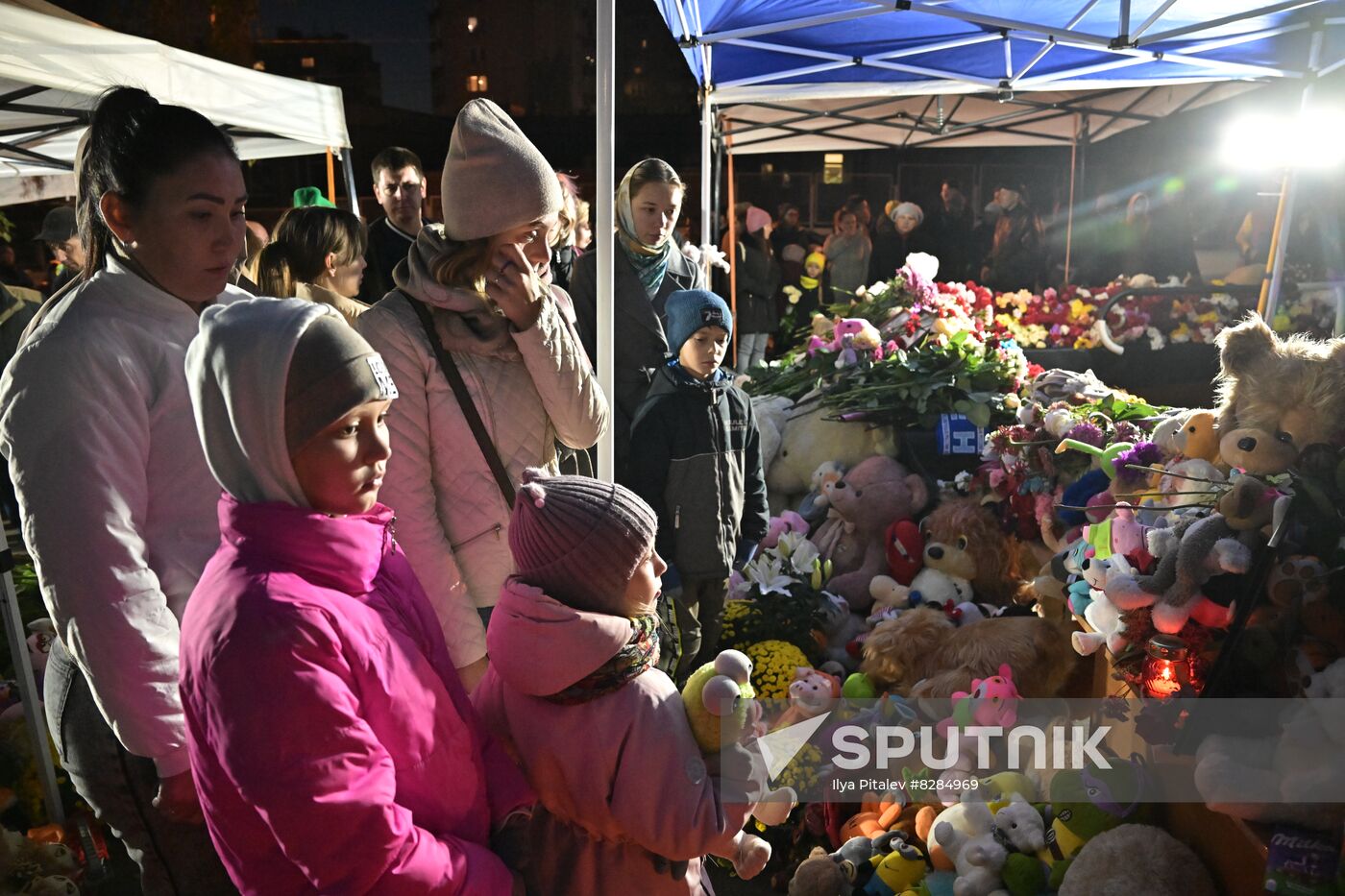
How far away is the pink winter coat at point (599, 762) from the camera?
46.7 inches

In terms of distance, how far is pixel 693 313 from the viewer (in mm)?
2934

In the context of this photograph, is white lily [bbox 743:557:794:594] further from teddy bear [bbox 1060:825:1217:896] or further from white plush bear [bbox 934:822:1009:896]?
teddy bear [bbox 1060:825:1217:896]

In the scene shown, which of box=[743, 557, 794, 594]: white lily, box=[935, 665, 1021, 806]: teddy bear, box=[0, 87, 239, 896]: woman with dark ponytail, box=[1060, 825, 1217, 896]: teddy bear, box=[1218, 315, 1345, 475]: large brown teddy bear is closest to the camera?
box=[0, 87, 239, 896]: woman with dark ponytail

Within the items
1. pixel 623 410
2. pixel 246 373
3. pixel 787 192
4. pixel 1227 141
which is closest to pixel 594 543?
pixel 246 373

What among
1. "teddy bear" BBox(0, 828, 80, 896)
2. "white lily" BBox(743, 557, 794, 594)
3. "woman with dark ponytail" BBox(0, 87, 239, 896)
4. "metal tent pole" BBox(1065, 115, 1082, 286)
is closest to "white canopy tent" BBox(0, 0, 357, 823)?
"teddy bear" BBox(0, 828, 80, 896)

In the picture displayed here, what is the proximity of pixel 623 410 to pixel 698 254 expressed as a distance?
97.5 inches

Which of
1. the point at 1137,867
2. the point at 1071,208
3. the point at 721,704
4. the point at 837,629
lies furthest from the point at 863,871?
the point at 1071,208

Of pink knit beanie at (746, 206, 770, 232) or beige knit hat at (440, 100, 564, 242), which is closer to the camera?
beige knit hat at (440, 100, 564, 242)

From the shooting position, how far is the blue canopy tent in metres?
4.62

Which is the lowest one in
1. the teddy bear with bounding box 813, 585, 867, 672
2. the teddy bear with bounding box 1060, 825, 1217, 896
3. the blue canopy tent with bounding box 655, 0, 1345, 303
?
the teddy bear with bounding box 813, 585, 867, 672

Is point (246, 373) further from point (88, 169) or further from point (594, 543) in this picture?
point (88, 169)

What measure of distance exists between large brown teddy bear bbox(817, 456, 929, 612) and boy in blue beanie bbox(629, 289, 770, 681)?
1.12m

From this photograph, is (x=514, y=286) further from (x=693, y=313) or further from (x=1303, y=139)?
(x=1303, y=139)

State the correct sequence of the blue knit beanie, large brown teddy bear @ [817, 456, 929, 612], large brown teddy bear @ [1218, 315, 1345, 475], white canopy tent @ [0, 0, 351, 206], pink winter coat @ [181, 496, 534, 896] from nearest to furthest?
pink winter coat @ [181, 496, 534, 896] → large brown teddy bear @ [1218, 315, 1345, 475] → the blue knit beanie → white canopy tent @ [0, 0, 351, 206] → large brown teddy bear @ [817, 456, 929, 612]
